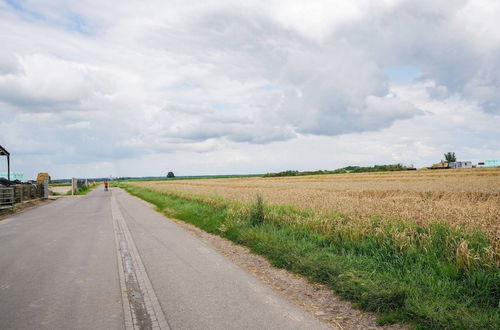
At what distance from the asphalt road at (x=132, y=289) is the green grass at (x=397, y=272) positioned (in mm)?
1234

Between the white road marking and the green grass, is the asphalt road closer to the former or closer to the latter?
the white road marking

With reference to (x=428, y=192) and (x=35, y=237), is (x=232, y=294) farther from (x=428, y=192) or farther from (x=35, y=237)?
(x=428, y=192)

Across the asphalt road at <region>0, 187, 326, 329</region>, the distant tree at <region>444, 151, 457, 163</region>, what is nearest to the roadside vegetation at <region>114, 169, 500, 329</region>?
the asphalt road at <region>0, 187, 326, 329</region>

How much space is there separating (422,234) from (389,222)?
1480 mm

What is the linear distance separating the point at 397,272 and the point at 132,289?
5.05 metres

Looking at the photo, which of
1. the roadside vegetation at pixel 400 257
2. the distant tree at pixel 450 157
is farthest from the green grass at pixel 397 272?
the distant tree at pixel 450 157

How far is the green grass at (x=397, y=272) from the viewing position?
17.7ft

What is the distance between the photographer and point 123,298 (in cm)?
653

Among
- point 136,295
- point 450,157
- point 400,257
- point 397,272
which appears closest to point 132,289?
point 136,295

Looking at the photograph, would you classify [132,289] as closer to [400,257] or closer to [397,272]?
[397,272]

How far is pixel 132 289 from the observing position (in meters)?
7.05

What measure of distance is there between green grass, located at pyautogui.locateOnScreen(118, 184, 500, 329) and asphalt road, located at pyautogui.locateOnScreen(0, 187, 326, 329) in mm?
1234

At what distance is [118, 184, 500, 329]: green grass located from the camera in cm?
540

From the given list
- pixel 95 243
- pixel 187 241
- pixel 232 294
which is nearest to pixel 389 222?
pixel 232 294
